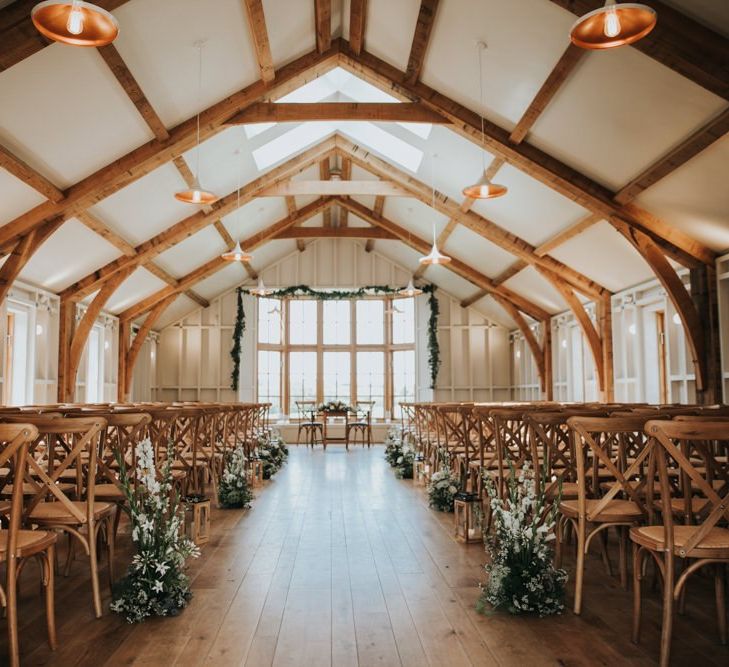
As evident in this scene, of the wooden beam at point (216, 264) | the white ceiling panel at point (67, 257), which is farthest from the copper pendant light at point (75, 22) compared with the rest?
the wooden beam at point (216, 264)

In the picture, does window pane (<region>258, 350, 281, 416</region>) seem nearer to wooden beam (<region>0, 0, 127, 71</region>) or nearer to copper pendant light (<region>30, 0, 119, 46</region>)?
wooden beam (<region>0, 0, 127, 71</region>)

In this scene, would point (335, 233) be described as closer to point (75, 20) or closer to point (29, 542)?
point (75, 20)

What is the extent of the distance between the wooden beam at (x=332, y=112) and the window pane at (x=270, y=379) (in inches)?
355

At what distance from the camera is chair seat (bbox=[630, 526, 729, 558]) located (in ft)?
7.80

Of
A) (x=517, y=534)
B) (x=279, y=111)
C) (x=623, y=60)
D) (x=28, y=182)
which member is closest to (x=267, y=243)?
(x=279, y=111)

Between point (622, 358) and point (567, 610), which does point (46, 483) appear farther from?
point (622, 358)

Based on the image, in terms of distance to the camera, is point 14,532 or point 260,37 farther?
point 260,37

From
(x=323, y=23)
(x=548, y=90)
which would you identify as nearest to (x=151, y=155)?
(x=323, y=23)

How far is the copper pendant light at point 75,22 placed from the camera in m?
3.68

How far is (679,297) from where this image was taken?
7906 millimetres

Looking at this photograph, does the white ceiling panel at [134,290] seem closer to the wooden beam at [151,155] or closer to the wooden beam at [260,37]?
the wooden beam at [151,155]

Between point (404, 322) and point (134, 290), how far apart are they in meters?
6.96

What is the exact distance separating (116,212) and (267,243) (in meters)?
5.96

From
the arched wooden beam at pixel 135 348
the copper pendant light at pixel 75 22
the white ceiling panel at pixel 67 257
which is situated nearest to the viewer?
the copper pendant light at pixel 75 22
